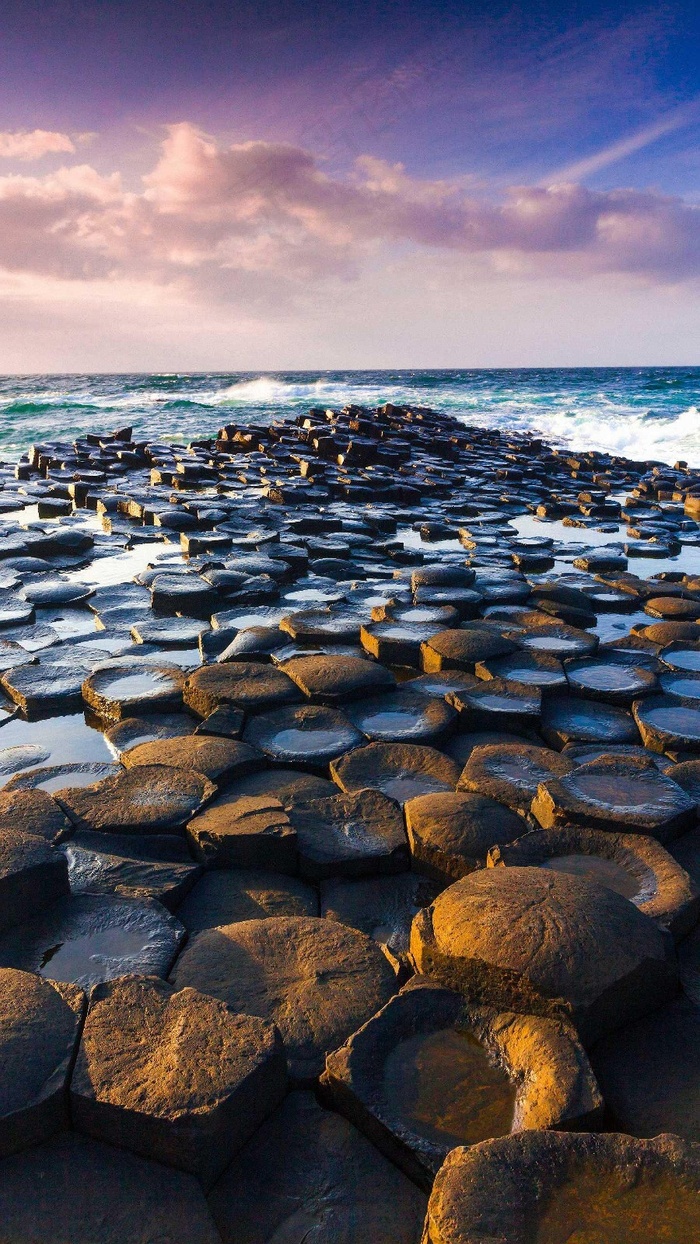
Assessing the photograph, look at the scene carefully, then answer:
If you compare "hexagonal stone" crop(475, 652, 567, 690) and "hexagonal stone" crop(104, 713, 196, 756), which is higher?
"hexagonal stone" crop(475, 652, 567, 690)

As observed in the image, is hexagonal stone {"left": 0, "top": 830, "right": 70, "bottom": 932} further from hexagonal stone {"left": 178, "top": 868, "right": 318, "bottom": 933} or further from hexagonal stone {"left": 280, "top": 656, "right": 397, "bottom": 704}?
hexagonal stone {"left": 280, "top": 656, "right": 397, "bottom": 704}

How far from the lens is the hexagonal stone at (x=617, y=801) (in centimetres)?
242

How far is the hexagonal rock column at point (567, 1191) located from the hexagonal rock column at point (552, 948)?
1.02ft

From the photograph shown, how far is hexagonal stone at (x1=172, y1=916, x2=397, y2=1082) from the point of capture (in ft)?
5.51

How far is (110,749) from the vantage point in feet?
10.5

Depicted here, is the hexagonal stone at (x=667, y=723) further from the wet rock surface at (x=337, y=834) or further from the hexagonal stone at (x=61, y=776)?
the hexagonal stone at (x=61, y=776)

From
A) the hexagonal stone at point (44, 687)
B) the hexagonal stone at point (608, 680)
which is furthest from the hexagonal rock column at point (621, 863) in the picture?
the hexagonal stone at point (44, 687)

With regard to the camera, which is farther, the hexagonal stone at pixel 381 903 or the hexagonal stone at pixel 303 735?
the hexagonal stone at pixel 303 735

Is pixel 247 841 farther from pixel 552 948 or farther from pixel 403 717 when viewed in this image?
pixel 403 717

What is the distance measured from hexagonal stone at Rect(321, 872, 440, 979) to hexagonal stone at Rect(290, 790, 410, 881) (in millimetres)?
40

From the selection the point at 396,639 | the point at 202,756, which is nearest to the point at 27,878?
the point at 202,756

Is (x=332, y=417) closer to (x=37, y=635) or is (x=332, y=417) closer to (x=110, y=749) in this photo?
(x=37, y=635)

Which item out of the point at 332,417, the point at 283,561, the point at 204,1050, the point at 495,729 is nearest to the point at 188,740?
the point at 495,729

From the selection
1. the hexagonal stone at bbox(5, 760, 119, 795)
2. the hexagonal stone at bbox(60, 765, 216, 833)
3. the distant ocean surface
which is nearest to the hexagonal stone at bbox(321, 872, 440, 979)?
the hexagonal stone at bbox(60, 765, 216, 833)
